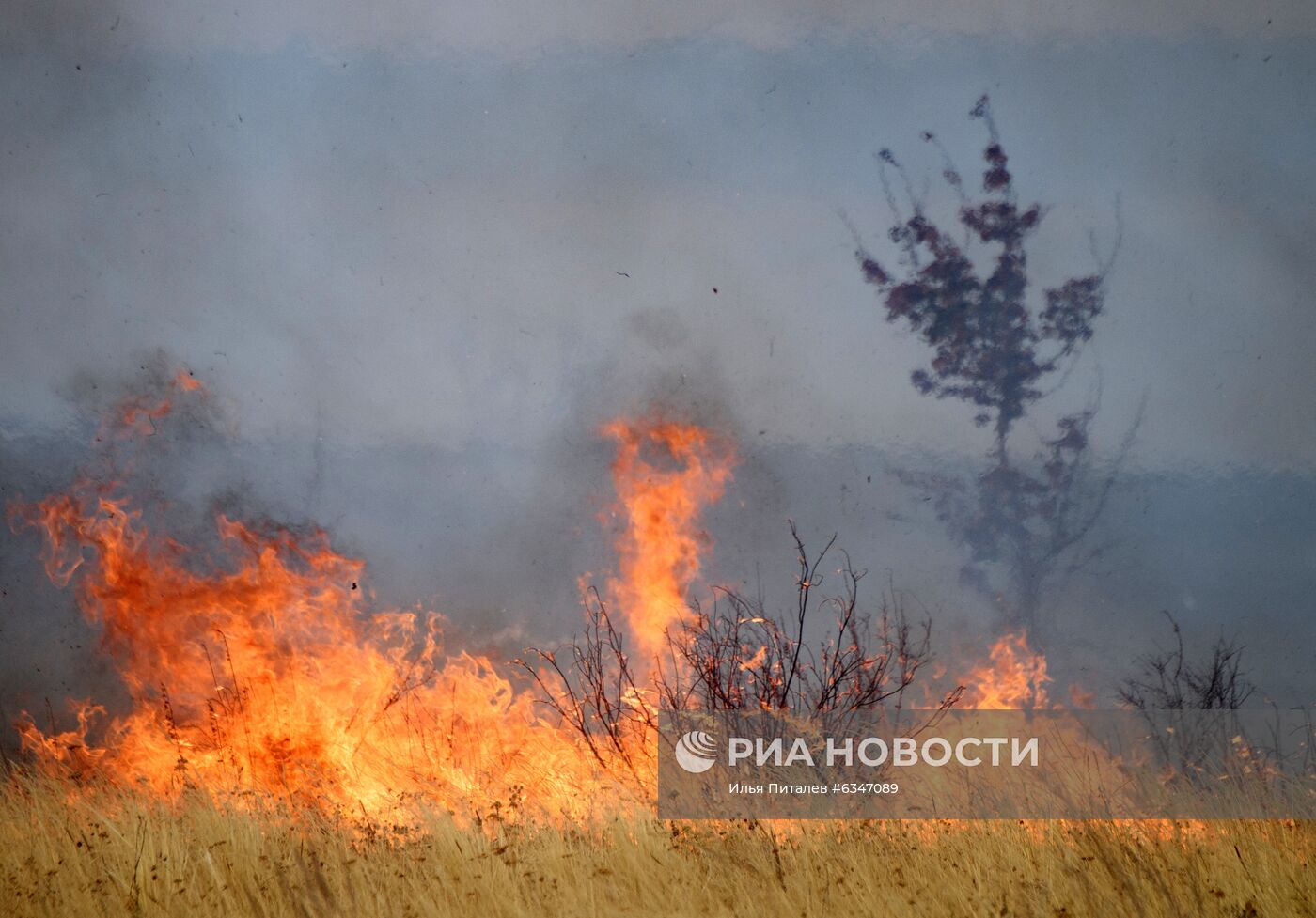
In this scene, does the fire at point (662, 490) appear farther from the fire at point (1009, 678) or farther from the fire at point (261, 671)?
the fire at point (1009, 678)

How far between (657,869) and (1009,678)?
348cm

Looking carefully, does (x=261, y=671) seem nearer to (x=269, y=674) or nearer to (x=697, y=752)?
(x=269, y=674)

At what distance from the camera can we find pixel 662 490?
7.19 m

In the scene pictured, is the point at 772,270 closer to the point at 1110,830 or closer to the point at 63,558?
the point at 1110,830

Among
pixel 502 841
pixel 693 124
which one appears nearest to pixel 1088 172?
pixel 693 124

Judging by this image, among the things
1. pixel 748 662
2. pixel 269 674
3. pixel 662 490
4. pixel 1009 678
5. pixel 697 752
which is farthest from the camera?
pixel 1009 678

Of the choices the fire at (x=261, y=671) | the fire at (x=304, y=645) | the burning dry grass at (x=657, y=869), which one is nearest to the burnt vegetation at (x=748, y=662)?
the fire at (x=304, y=645)

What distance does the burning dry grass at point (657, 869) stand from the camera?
4.37 meters

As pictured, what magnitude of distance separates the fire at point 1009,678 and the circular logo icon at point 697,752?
191cm

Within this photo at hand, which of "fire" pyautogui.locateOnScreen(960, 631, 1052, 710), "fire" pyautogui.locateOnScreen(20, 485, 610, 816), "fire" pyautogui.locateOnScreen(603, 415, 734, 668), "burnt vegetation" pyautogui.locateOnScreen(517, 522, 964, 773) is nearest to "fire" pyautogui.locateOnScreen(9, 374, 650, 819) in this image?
"fire" pyautogui.locateOnScreen(20, 485, 610, 816)

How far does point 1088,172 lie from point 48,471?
22.9ft

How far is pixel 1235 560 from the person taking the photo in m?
7.25

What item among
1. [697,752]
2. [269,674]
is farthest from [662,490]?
[269,674]

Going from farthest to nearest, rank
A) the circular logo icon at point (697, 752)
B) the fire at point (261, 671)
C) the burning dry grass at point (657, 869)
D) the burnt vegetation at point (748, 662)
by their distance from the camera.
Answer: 1. the fire at point (261, 671)
2. the burnt vegetation at point (748, 662)
3. the circular logo icon at point (697, 752)
4. the burning dry grass at point (657, 869)
